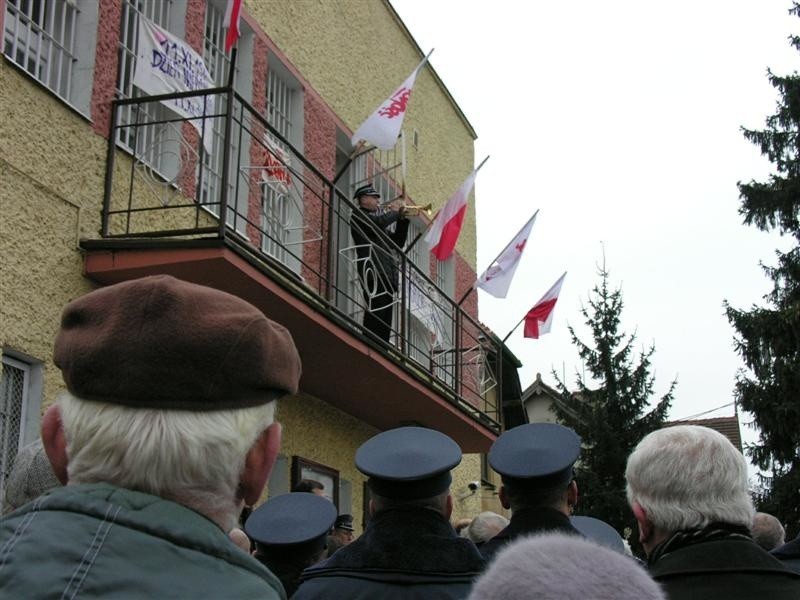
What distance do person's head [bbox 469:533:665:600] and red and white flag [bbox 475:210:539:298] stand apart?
10398 mm

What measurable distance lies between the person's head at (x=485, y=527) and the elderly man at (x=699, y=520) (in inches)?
95.8

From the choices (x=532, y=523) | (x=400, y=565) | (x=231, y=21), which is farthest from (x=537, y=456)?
(x=231, y=21)

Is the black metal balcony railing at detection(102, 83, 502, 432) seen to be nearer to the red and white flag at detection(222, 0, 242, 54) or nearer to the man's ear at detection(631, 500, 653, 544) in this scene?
the red and white flag at detection(222, 0, 242, 54)

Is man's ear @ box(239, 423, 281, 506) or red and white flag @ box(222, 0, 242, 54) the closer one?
man's ear @ box(239, 423, 281, 506)

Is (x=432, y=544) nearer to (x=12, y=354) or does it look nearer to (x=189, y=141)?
(x=12, y=354)

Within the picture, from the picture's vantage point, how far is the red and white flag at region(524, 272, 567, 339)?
12469mm

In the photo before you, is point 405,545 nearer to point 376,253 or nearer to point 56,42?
point 56,42

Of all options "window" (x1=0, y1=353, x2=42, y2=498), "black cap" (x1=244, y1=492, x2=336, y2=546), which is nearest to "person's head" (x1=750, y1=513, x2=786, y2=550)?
"black cap" (x1=244, y1=492, x2=336, y2=546)

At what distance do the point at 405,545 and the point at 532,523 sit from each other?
2.28ft

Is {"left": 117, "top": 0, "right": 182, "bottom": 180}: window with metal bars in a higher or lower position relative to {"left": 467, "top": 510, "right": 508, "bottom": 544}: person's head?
higher

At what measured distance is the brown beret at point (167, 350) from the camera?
1583 mm

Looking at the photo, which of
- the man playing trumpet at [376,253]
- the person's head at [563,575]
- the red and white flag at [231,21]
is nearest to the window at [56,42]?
the red and white flag at [231,21]

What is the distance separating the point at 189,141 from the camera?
8.44 meters

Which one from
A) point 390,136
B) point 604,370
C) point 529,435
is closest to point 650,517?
point 529,435
